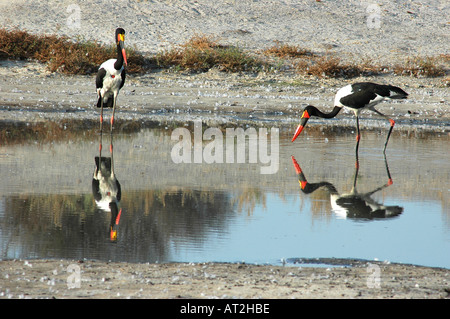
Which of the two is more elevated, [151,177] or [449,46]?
[449,46]

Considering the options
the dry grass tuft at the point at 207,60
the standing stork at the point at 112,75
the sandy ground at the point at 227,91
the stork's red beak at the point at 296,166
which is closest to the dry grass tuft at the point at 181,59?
the dry grass tuft at the point at 207,60

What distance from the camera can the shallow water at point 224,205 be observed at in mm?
5582

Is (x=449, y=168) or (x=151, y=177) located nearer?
(x=151, y=177)

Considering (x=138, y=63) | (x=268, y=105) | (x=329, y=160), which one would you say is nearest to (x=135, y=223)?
(x=329, y=160)

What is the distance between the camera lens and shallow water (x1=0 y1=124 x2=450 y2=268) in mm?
5582

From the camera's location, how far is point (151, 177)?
8531 millimetres

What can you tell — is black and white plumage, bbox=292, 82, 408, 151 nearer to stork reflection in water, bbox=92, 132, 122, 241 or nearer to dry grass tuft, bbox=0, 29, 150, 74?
stork reflection in water, bbox=92, 132, 122, 241

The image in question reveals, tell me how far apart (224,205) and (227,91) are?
10393mm

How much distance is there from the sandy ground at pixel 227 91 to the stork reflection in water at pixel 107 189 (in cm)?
134

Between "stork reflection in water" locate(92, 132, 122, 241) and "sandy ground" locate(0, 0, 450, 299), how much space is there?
134cm

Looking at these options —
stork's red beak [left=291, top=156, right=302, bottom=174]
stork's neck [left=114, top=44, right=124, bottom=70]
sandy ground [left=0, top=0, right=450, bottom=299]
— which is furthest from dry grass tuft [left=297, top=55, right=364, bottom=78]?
stork's red beak [left=291, top=156, right=302, bottom=174]
